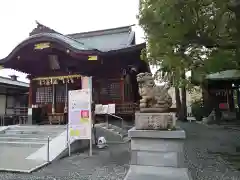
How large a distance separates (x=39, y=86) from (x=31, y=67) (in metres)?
1.31

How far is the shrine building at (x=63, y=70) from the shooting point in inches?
462

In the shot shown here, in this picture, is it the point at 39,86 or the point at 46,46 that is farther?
the point at 39,86

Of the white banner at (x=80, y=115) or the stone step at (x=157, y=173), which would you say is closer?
the stone step at (x=157, y=173)

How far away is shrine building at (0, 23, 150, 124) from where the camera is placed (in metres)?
11.7

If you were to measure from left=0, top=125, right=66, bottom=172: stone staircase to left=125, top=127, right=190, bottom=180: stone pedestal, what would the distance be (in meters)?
2.84

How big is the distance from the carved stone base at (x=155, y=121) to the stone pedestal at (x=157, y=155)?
20cm

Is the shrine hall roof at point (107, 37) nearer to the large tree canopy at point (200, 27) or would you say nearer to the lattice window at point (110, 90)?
the lattice window at point (110, 90)

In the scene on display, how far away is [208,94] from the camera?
17.8 m

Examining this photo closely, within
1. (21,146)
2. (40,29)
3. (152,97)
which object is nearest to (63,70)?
(40,29)

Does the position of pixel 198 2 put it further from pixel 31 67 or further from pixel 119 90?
pixel 31 67

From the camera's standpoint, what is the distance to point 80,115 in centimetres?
726

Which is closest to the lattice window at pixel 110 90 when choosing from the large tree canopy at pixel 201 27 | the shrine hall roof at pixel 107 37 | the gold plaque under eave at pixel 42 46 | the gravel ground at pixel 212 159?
the gold plaque under eave at pixel 42 46

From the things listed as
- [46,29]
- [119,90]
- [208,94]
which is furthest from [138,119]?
[208,94]

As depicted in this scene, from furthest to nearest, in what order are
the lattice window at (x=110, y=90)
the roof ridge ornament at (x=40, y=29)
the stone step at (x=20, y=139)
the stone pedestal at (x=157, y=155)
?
the roof ridge ornament at (x=40, y=29) < the lattice window at (x=110, y=90) < the stone step at (x=20, y=139) < the stone pedestal at (x=157, y=155)
